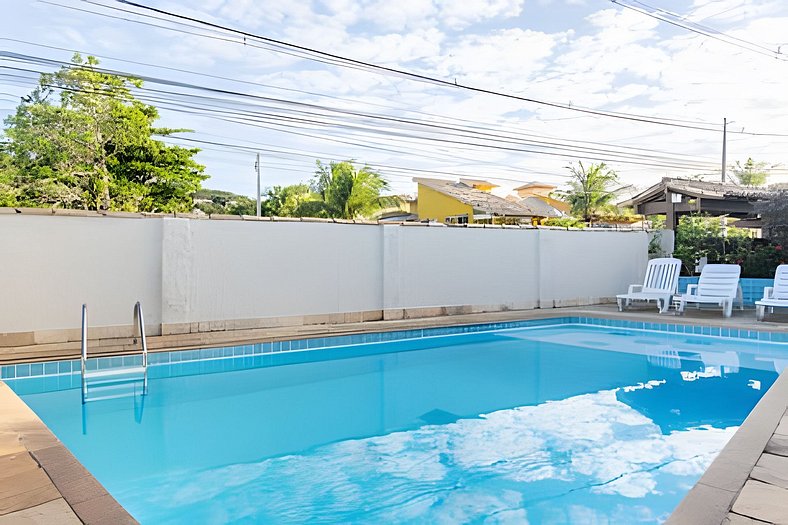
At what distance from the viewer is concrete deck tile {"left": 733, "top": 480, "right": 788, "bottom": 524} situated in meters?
2.34

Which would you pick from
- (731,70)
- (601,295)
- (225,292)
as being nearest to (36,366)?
(225,292)

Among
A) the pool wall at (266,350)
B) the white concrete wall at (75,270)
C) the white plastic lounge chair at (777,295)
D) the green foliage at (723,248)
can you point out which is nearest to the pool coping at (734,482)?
the pool wall at (266,350)

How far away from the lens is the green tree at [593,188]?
3219cm

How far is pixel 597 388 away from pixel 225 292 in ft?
17.6

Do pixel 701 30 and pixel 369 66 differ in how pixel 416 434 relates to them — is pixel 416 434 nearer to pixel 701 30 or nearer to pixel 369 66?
pixel 369 66

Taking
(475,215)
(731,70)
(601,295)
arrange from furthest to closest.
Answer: (475,215) → (731,70) → (601,295)

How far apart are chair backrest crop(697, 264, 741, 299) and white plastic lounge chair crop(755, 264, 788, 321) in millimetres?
552

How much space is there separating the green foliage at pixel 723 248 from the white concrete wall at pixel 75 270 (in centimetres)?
1134

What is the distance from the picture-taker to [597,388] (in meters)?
6.16

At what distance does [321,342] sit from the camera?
8.17 meters

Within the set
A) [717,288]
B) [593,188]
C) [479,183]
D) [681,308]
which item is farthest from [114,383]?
[479,183]

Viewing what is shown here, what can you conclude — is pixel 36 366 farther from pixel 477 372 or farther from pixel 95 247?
pixel 477 372

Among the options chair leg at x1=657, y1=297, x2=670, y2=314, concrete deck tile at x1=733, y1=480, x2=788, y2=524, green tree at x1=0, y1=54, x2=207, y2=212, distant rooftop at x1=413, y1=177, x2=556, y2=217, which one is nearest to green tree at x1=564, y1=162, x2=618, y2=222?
distant rooftop at x1=413, y1=177, x2=556, y2=217

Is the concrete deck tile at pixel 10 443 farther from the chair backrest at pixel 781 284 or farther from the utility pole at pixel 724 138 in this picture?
the utility pole at pixel 724 138
